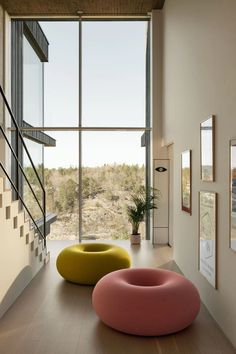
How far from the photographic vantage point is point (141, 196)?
7434 mm

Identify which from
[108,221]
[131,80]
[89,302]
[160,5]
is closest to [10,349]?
[89,302]

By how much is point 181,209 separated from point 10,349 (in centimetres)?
307

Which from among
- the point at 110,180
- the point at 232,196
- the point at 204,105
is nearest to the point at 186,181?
the point at 204,105

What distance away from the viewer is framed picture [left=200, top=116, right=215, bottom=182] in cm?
335

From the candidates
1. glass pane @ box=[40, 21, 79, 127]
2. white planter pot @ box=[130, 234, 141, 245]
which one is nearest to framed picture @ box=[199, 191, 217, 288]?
white planter pot @ box=[130, 234, 141, 245]

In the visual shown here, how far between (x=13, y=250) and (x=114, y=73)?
4.99 metres

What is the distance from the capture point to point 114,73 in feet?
24.8

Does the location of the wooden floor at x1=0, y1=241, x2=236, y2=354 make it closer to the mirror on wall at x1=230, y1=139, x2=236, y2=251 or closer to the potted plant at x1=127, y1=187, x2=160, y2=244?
the mirror on wall at x1=230, y1=139, x2=236, y2=251

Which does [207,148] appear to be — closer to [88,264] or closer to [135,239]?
[88,264]

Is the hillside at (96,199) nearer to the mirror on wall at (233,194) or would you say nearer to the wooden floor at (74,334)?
the wooden floor at (74,334)

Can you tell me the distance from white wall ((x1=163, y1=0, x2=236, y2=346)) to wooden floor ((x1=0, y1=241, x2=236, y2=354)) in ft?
0.78

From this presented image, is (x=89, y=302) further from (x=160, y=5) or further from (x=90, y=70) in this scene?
(x=160, y=5)

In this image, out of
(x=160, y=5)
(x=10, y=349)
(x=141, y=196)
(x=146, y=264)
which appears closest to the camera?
(x=10, y=349)

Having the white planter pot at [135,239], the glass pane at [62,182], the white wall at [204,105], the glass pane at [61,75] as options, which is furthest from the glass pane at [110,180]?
the white wall at [204,105]
